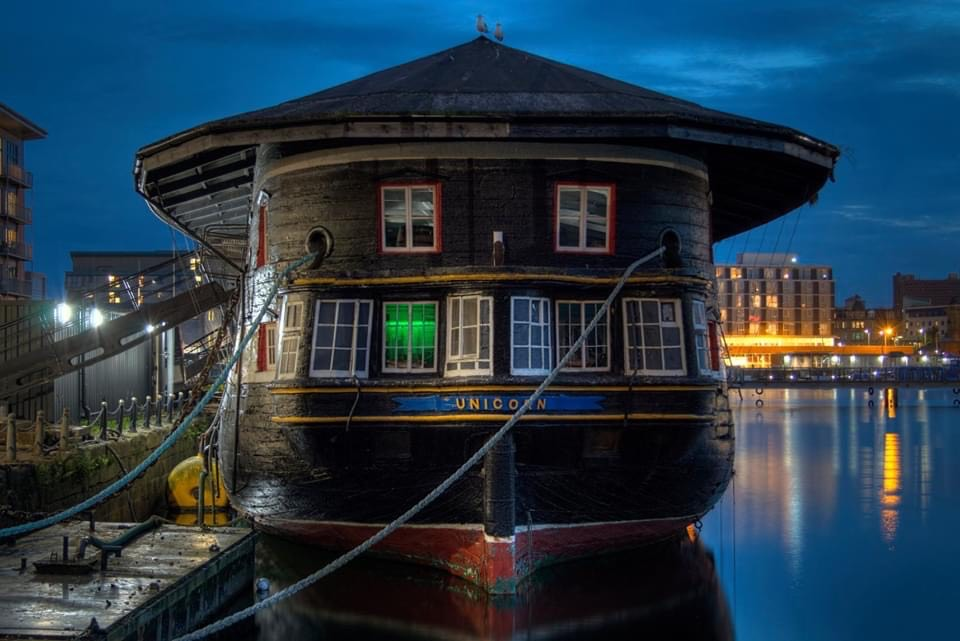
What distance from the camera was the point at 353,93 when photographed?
1841cm

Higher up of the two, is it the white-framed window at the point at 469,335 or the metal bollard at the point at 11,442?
the white-framed window at the point at 469,335

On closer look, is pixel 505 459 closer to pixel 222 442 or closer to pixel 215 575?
pixel 215 575

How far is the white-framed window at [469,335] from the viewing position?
15.7 meters

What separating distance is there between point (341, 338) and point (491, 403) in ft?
8.57

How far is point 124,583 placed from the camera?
1188 cm

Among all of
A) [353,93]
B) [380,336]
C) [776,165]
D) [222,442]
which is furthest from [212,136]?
[776,165]

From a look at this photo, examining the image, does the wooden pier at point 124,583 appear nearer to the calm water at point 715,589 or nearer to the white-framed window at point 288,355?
the calm water at point 715,589

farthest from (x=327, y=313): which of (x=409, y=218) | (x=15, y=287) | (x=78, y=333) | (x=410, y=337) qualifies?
(x=15, y=287)

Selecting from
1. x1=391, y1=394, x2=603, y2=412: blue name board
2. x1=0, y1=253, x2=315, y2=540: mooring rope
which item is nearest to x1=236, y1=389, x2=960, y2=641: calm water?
x1=391, y1=394, x2=603, y2=412: blue name board

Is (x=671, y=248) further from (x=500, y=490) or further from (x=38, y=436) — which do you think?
(x=38, y=436)

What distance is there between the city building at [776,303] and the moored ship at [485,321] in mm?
170978

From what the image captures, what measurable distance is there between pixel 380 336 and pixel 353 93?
4.49 meters

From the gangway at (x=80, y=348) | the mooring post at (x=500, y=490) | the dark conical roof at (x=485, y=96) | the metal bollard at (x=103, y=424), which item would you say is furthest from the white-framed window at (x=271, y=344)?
the gangway at (x=80, y=348)

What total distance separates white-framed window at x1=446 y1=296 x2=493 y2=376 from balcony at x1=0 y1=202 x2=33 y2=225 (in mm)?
59380
